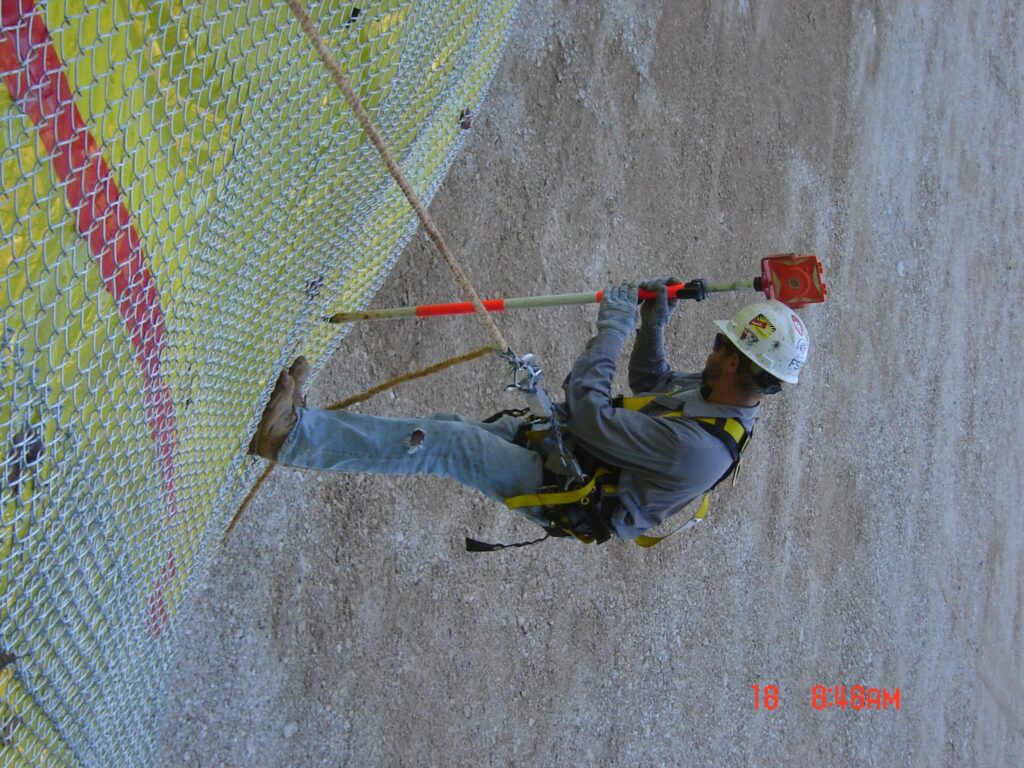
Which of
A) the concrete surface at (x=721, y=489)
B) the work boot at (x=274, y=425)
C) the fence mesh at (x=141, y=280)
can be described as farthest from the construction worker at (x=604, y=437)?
the concrete surface at (x=721, y=489)

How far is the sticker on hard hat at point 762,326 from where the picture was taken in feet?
8.55

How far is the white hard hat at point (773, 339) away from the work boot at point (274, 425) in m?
1.32

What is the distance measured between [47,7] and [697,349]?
4688mm

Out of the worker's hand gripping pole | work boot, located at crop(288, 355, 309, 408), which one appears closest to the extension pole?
the worker's hand gripping pole

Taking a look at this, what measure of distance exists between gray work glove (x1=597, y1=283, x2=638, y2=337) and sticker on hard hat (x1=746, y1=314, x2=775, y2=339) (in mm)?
371

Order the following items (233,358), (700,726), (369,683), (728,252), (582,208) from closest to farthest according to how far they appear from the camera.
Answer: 1. (233,358)
2. (369,683)
3. (582,208)
4. (700,726)
5. (728,252)

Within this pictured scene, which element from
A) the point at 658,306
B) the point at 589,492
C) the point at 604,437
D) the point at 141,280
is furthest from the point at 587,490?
the point at 141,280

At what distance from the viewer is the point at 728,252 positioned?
580 centimetres

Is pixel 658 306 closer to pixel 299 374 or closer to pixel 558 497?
pixel 558 497

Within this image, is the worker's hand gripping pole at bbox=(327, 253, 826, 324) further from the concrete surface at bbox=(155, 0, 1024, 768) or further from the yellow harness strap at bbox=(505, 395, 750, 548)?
the concrete surface at bbox=(155, 0, 1024, 768)

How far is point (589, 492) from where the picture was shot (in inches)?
100

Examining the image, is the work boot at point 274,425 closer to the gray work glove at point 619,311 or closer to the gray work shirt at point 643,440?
the gray work shirt at point 643,440

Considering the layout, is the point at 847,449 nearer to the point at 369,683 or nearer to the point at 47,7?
the point at 369,683

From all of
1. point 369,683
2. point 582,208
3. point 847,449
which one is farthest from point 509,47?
point 847,449
